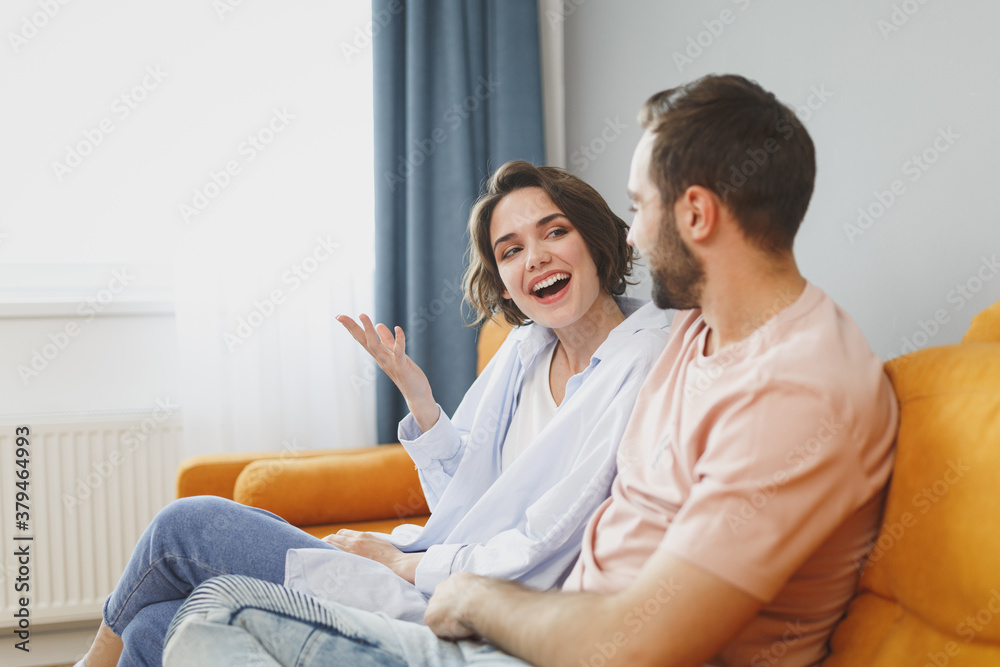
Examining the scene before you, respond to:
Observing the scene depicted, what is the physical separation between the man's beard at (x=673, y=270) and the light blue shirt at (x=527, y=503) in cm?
27

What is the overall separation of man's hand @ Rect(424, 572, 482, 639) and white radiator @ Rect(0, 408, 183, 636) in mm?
1607

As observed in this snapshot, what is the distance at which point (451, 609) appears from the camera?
3.35 ft

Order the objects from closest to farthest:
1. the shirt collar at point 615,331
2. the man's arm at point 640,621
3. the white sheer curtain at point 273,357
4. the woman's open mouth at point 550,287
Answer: the man's arm at point 640,621
the shirt collar at point 615,331
the woman's open mouth at point 550,287
the white sheer curtain at point 273,357

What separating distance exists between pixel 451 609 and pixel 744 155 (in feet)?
2.28

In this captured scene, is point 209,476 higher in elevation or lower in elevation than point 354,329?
lower

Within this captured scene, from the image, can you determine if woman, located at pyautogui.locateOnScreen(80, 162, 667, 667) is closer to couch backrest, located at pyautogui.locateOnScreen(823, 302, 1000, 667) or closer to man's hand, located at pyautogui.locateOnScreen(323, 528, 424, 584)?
man's hand, located at pyautogui.locateOnScreen(323, 528, 424, 584)

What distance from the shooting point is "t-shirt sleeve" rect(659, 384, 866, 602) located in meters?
0.78

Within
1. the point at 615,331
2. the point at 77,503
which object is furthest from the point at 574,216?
the point at 77,503

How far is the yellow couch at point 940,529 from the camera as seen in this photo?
0.79 m

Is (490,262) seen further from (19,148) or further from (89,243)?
(19,148)

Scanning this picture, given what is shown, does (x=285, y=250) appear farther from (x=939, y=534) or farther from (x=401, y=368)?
(x=939, y=534)

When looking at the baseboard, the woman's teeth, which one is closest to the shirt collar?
the woman's teeth

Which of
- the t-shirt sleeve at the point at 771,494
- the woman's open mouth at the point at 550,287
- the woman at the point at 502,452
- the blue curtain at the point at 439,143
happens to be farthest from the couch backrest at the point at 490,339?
the t-shirt sleeve at the point at 771,494

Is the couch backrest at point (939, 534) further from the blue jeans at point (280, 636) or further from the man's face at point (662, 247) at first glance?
the blue jeans at point (280, 636)
